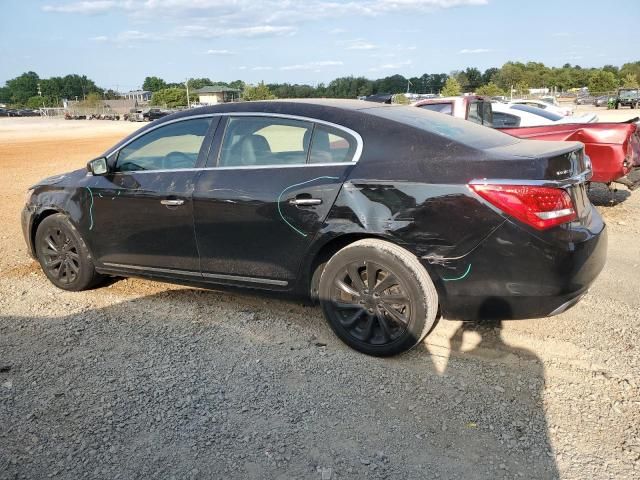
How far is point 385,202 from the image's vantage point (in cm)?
350

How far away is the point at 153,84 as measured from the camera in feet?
540

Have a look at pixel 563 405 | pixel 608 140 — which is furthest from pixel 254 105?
pixel 608 140

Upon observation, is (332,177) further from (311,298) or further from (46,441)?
(46,441)

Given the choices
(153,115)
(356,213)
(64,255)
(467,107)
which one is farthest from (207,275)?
(153,115)

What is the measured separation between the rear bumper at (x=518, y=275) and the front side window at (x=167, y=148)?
6.80ft

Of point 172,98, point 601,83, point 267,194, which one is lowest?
point 267,194

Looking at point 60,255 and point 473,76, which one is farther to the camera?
point 473,76

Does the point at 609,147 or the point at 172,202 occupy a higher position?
the point at 609,147

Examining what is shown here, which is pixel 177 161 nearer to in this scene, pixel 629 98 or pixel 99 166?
pixel 99 166

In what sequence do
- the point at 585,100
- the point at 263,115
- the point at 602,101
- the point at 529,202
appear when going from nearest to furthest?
the point at 529,202, the point at 263,115, the point at 602,101, the point at 585,100

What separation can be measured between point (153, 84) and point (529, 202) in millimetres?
174558

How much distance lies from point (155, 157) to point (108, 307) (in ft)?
4.35

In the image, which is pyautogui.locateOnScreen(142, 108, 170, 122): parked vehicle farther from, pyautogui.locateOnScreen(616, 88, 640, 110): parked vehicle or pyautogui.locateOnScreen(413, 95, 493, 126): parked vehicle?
pyautogui.locateOnScreen(413, 95, 493, 126): parked vehicle

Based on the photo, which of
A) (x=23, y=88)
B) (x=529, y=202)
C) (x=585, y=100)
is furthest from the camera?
(x=23, y=88)
